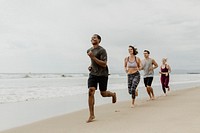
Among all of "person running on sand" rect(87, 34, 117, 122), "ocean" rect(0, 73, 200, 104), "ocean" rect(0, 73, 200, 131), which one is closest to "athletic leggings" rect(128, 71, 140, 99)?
"ocean" rect(0, 73, 200, 131)

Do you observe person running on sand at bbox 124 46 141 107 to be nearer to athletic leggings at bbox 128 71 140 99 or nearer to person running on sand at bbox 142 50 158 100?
athletic leggings at bbox 128 71 140 99

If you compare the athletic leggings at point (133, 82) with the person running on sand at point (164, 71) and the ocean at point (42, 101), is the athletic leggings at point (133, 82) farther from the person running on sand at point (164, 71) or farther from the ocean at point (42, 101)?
the person running on sand at point (164, 71)

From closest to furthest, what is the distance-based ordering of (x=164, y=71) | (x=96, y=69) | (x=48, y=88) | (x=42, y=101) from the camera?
(x=96, y=69) → (x=42, y=101) → (x=164, y=71) → (x=48, y=88)

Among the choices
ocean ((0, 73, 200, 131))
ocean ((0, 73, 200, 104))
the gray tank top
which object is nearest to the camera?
ocean ((0, 73, 200, 131))

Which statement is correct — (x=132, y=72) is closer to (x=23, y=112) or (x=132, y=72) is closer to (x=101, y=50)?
(x=101, y=50)

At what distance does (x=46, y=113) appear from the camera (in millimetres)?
8383

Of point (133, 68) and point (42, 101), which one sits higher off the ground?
point (133, 68)

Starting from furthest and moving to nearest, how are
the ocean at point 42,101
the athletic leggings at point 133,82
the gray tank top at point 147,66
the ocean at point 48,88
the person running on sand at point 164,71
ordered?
1. the ocean at point 48,88
2. the person running on sand at point 164,71
3. the gray tank top at point 147,66
4. the athletic leggings at point 133,82
5. the ocean at point 42,101

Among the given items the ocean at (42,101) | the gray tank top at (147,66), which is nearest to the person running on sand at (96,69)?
the ocean at (42,101)

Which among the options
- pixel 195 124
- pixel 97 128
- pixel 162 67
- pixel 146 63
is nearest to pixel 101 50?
pixel 97 128

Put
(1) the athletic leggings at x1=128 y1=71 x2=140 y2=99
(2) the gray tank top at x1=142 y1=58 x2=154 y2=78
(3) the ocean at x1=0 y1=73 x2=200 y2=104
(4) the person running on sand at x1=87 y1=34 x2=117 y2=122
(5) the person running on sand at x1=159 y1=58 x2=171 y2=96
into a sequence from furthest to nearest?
(3) the ocean at x1=0 y1=73 x2=200 y2=104 → (5) the person running on sand at x1=159 y1=58 x2=171 y2=96 → (2) the gray tank top at x1=142 y1=58 x2=154 y2=78 → (1) the athletic leggings at x1=128 y1=71 x2=140 y2=99 → (4) the person running on sand at x1=87 y1=34 x2=117 y2=122

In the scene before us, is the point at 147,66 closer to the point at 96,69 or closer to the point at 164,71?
the point at 164,71

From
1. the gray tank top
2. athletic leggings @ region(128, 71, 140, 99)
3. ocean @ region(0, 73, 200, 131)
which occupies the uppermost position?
the gray tank top

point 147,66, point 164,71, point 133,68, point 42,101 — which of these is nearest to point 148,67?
point 147,66
